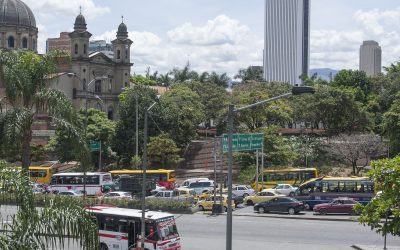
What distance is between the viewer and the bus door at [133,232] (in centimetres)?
2520

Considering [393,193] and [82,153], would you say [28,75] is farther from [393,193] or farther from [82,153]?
[393,193]

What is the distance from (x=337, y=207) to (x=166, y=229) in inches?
691

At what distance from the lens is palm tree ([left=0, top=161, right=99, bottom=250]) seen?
11.3 meters

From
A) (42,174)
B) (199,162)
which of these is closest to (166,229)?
(42,174)

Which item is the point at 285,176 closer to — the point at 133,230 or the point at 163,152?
the point at 163,152

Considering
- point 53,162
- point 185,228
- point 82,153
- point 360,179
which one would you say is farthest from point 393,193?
point 53,162

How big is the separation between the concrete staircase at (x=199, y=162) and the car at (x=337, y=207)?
2691 cm

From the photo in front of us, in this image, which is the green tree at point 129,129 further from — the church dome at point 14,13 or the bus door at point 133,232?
the bus door at point 133,232

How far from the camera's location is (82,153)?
20.4 meters

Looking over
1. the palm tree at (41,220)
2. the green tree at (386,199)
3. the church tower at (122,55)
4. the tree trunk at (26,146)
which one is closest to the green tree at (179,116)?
the church tower at (122,55)

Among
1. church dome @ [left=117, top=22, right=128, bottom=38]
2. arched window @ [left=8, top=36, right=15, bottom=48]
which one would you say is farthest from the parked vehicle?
arched window @ [left=8, top=36, right=15, bottom=48]

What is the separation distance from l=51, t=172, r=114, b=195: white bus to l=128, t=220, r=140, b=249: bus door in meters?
29.0

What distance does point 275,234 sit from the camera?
32.5 metres

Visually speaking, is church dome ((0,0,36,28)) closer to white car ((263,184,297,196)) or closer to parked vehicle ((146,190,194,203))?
white car ((263,184,297,196))
